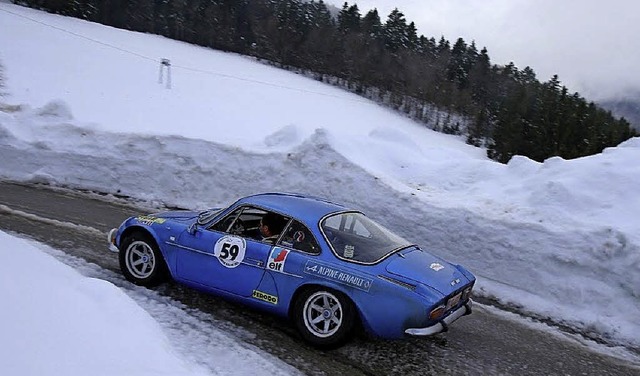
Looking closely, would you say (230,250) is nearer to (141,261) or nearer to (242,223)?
(242,223)

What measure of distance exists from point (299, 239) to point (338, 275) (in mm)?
653

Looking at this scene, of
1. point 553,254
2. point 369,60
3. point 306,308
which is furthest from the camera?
point 369,60

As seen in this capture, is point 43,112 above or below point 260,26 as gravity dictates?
below

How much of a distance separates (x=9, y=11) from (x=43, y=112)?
37.7m

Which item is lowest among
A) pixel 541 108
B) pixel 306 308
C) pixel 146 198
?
pixel 146 198

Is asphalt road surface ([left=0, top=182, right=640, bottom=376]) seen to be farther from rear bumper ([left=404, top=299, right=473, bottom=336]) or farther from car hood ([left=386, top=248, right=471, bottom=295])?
car hood ([left=386, top=248, right=471, bottom=295])

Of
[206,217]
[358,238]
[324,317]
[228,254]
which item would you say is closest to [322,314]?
[324,317]

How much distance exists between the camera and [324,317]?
207 inches

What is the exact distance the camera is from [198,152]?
38.6 ft

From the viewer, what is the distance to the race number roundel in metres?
5.67

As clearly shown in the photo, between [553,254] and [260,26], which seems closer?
[553,254]

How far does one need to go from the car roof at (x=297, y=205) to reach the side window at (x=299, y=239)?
0.11 metres

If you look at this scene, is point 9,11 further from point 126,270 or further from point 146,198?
point 126,270

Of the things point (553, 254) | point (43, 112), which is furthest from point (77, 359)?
point (43, 112)
